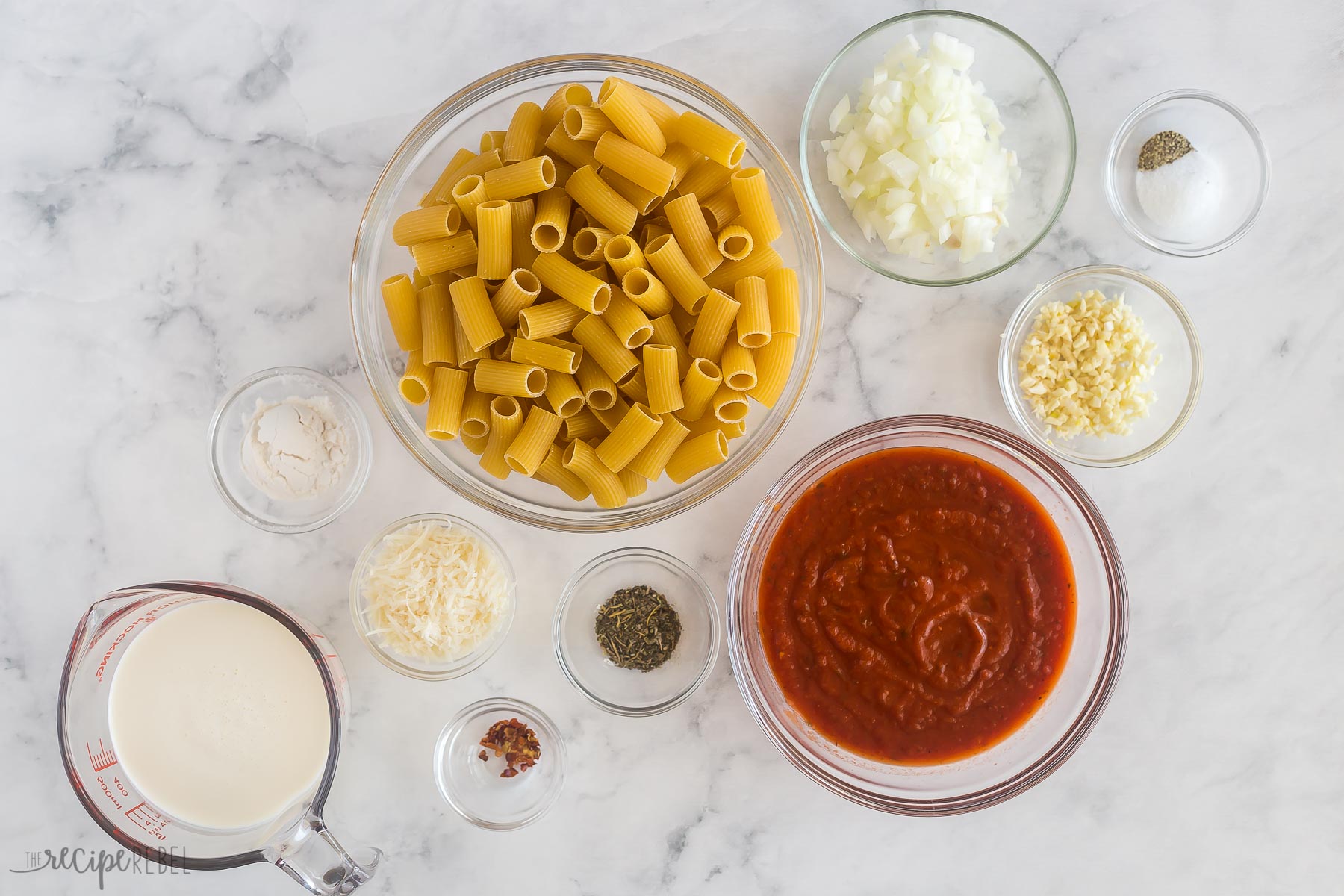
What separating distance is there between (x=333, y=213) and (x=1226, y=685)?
2914 mm

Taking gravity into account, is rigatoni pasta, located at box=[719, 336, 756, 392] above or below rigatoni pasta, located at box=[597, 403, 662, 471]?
above

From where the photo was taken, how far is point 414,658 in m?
2.29

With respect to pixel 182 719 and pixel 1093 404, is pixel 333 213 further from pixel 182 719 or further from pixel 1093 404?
pixel 1093 404

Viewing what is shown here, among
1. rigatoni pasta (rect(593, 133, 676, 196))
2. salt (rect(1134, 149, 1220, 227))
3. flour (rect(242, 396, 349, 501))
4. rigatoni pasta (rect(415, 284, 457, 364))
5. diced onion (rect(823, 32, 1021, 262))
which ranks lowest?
flour (rect(242, 396, 349, 501))

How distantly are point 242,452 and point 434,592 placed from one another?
2.32 feet

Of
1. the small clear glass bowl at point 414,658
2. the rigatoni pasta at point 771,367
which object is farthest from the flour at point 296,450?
the rigatoni pasta at point 771,367

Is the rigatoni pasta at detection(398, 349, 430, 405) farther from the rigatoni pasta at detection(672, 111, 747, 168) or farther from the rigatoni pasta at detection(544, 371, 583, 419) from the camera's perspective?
the rigatoni pasta at detection(672, 111, 747, 168)

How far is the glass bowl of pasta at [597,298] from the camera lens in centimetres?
192

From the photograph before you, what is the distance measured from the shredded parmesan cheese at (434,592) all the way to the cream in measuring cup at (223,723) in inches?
9.4

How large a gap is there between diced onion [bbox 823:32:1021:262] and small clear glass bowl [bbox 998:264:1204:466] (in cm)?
27

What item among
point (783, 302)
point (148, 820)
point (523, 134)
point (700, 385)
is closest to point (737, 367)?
point (700, 385)

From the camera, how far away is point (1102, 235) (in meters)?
2.45

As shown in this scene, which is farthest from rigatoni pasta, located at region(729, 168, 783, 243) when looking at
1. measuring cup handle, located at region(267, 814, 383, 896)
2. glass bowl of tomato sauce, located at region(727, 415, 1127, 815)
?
measuring cup handle, located at region(267, 814, 383, 896)

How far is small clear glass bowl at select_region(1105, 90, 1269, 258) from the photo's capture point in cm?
242
